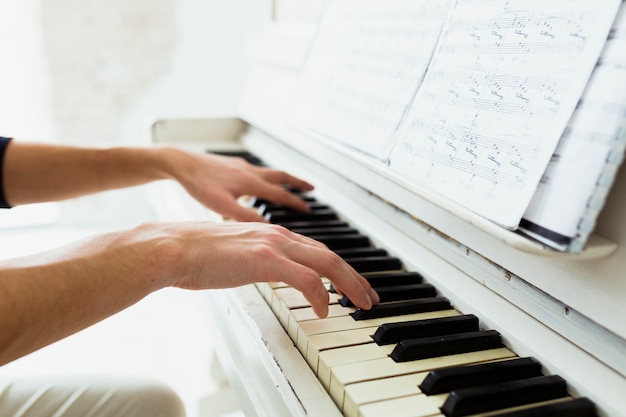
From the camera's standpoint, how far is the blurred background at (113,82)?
2557 mm

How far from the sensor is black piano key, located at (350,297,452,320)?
2.72ft

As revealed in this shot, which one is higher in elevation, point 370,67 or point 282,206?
point 370,67

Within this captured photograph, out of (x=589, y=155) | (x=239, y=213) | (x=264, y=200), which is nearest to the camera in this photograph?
(x=589, y=155)

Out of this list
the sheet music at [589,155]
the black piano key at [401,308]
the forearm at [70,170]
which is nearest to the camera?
the sheet music at [589,155]

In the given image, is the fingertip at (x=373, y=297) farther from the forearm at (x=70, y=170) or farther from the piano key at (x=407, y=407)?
the forearm at (x=70, y=170)

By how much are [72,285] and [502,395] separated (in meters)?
0.59

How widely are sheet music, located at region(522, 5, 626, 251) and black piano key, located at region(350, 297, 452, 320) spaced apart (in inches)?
9.3

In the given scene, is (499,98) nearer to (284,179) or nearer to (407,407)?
(407,407)

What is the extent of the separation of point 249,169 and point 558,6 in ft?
2.71

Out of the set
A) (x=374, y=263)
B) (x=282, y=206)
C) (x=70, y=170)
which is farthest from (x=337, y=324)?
(x=70, y=170)

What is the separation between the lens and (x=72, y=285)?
0.71m

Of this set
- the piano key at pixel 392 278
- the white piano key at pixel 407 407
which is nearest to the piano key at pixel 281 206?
the piano key at pixel 392 278

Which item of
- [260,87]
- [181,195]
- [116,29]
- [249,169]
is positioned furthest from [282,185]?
[116,29]

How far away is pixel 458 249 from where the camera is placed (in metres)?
0.90
